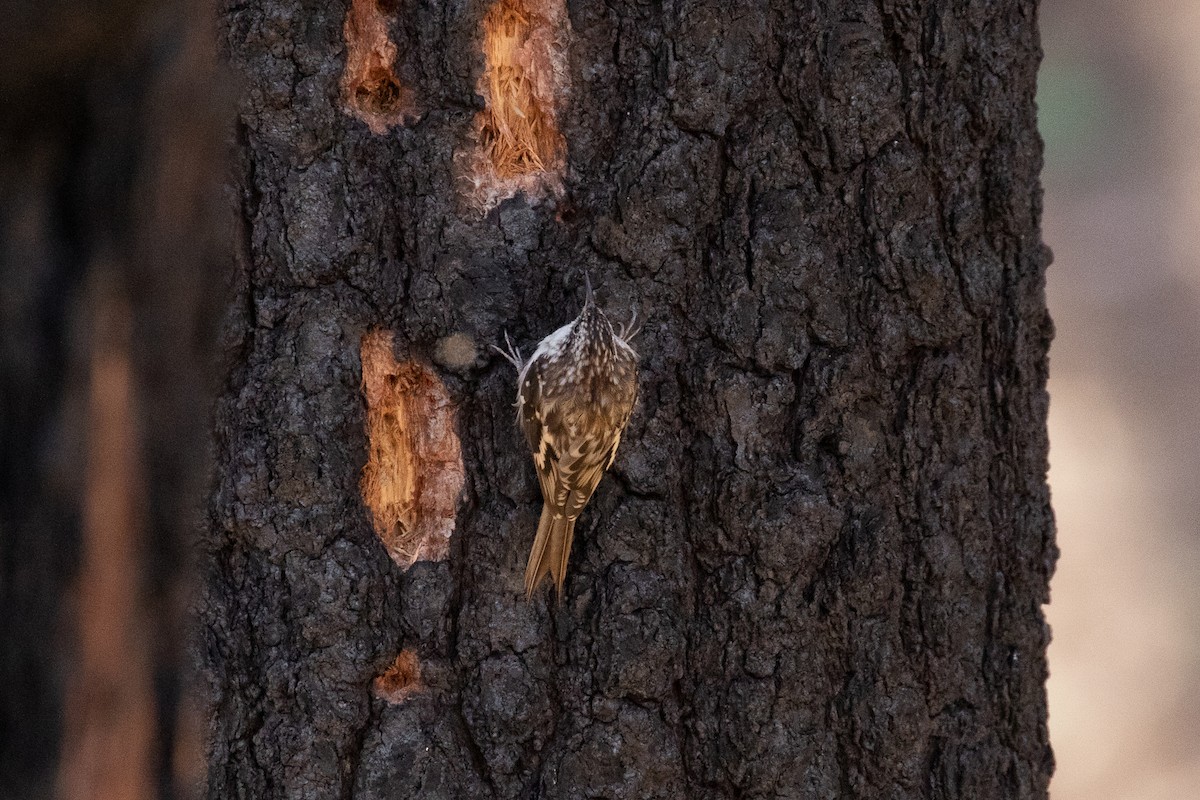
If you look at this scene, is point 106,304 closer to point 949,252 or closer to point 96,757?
point 96,757

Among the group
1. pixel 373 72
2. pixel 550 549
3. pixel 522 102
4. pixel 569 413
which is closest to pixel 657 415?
pixel 569 413

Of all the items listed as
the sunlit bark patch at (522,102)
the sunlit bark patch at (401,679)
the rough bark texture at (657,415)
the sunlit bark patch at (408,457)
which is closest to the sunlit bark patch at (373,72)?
the rough bark texture at (657,415)

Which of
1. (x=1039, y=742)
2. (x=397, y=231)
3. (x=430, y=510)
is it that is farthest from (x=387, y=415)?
(x=1039, y=742)

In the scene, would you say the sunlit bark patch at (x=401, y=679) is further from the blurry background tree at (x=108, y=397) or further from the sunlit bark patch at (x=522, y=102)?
the sunlit bark patch at (x=522, y=102)

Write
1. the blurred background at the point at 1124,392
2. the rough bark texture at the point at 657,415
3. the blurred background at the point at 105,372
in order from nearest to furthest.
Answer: the blurred background at the point at 105,372, the rough bark texture at the point at 657,415, the blurred background at the point at 1124,392

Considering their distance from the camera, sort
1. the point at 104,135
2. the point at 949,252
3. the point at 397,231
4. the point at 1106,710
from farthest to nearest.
A: the point at 1106,710 → the point at 949,252 → the point at 397,231 → the point at 104,135

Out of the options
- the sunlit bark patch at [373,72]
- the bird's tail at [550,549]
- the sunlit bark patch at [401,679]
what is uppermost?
the sunlit bark patch at [373,72]

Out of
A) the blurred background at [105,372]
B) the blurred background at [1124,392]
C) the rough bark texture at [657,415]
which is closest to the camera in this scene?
the blurred background at [105,372]
